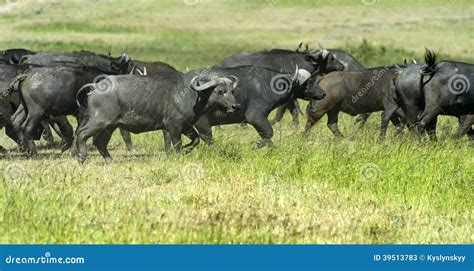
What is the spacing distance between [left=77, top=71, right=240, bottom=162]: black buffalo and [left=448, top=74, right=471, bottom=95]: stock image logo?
3623 mm

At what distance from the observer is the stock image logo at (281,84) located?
53.1 feet

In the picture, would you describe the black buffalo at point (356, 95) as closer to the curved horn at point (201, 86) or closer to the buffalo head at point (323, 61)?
the buffalo head at point (323, 61)

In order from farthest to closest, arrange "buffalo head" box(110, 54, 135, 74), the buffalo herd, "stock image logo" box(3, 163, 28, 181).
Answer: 1. "buffalo head" box(110, 54, 135, 74)
2. the buffalo herd
3. "stock image logo" box(3, 163, 28, 181)

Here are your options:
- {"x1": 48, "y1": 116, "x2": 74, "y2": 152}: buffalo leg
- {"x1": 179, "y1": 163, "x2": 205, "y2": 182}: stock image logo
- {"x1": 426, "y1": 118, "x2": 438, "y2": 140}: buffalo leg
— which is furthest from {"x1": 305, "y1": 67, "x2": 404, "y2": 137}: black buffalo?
{"x1": 179, "y1": 163, "x2": 205, "y2": 182}: stock image logo

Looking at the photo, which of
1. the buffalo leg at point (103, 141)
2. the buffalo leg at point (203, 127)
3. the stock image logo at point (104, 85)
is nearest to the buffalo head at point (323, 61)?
the buffalo leg at point (203, 127)

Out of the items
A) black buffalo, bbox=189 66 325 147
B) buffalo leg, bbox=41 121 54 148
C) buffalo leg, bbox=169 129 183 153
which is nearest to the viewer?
buffalo leg, bbox=169 129 183 153

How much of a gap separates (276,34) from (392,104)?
40702 millimetres

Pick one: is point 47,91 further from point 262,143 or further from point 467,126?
point 467,126

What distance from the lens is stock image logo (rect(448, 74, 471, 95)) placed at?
15867 millimetres

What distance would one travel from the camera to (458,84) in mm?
15930

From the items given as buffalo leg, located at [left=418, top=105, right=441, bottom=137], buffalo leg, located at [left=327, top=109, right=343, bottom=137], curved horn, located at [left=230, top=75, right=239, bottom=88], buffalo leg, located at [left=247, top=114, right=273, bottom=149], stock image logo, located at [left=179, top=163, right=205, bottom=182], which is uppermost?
stock image logo, located at [left=179, top=163, right=205, bottom=182]

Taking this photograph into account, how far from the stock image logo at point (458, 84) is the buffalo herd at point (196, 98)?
0.05 feet

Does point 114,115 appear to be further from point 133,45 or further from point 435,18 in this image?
point 435,18

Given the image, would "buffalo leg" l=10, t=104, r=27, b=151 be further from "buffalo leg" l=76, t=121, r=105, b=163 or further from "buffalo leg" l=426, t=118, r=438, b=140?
"buffalo leg" l=426, t=118, r=438, b=140
